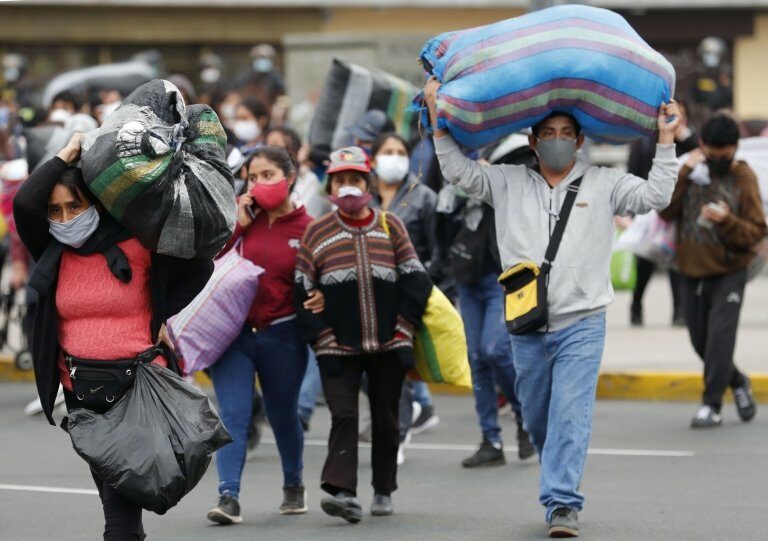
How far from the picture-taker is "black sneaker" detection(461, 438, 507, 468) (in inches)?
364

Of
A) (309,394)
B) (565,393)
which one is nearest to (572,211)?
(565,393)

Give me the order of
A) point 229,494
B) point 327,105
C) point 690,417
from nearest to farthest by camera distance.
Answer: point 229,494 < point 690,417 < point 327,105

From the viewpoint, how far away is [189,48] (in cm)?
3127

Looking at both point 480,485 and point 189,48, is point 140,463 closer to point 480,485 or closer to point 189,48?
point 480,485

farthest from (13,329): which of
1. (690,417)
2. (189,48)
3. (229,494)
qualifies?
(189,48)

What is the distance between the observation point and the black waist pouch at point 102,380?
5.82m

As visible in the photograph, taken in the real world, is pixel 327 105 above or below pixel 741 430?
above

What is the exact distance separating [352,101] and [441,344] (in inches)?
181

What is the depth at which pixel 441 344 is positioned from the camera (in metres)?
7.87

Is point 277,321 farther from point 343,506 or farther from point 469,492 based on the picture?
point 469,492

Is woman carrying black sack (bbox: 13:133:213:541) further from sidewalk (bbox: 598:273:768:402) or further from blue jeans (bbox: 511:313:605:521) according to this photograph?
sidewalk (bbox: 598:273:768:402)

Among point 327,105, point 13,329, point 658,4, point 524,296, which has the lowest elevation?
point 13,329

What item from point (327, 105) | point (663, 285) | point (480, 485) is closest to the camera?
point (480, 485)

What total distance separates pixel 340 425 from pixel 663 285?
38.9ft
